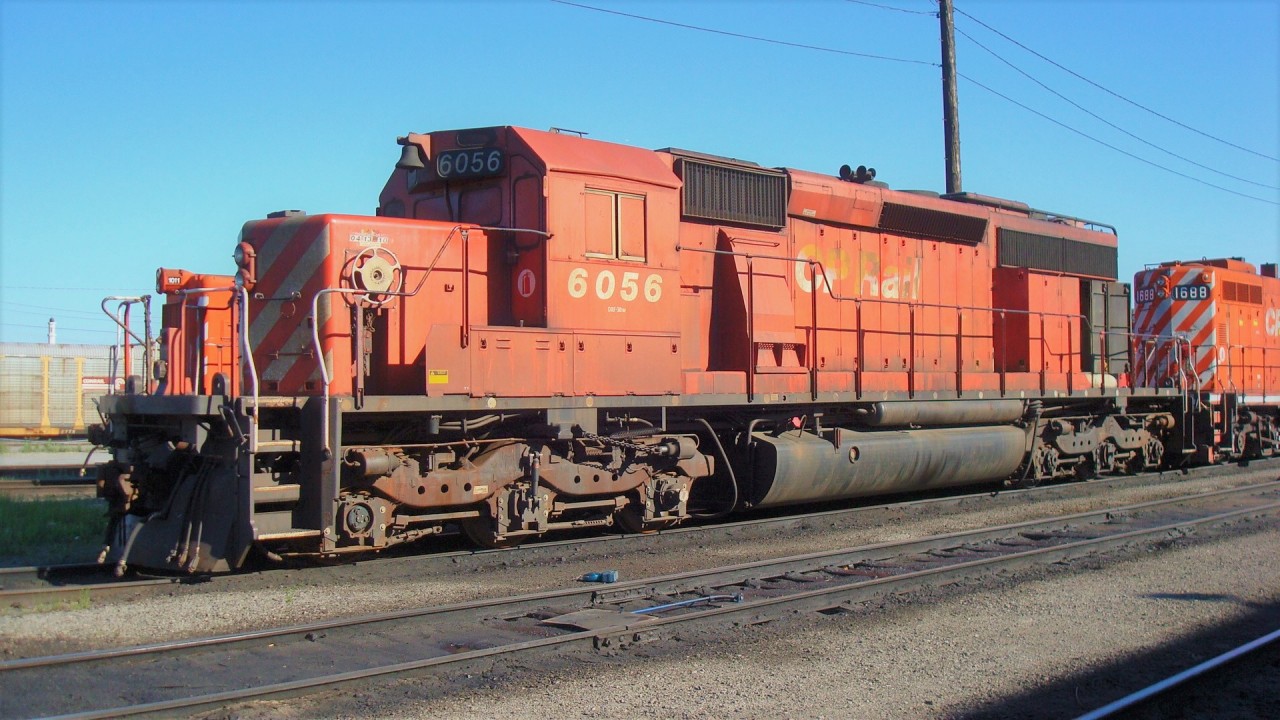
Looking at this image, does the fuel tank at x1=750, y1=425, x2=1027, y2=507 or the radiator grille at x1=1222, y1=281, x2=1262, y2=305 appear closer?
the fuel tank at x1=750, y1=425, x2=1027, y2=507

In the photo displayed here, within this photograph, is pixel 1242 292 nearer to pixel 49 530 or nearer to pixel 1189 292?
pixel 1189 292

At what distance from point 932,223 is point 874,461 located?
3526mm

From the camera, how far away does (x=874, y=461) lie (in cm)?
1136

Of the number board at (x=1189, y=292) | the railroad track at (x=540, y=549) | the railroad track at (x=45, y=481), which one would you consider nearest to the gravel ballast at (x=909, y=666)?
the railroad track at (x=540, y=549)

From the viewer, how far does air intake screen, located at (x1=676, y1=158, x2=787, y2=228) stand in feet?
33.4

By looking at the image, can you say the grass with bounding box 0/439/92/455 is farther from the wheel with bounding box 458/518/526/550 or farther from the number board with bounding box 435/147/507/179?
the number board with bounding box 435/147/507/179

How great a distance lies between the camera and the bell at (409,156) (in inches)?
→ 354

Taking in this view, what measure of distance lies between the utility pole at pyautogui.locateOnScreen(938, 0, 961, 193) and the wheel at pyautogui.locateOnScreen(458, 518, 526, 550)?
12.3 meters

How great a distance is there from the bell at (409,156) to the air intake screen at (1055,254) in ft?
28.3

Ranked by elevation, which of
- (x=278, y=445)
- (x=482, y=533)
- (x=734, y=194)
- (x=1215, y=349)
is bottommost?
(x=482, y=533)

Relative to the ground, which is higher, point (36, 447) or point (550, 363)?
point (550, 363)

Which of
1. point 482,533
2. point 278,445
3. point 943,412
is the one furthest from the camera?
point 943,412

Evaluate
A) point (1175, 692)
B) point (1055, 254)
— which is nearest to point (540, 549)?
point (1175, 692)

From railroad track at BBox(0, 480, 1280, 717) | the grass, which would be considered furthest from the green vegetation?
the grass
